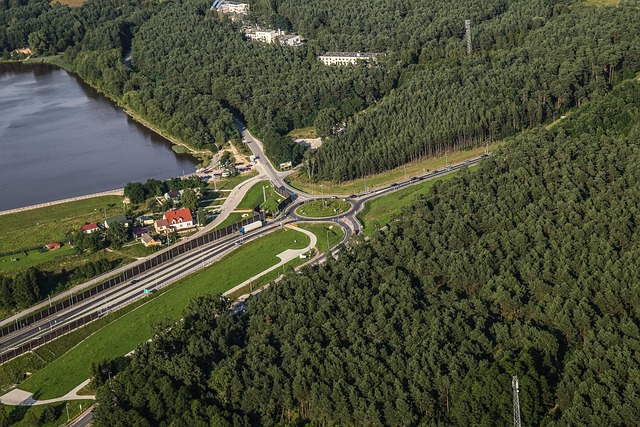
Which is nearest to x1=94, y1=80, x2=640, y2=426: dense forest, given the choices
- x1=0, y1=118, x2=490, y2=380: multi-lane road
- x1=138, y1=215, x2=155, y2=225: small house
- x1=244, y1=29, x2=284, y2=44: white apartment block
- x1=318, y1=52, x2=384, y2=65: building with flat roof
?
x1=0, y1=118, x2=490, y2=380: multi-lane road

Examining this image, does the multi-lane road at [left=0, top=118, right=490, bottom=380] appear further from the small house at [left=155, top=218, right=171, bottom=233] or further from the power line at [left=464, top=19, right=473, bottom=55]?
the power line at [left=464, top=19, right=473, bottom=55]

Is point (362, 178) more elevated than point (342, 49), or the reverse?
point (342, 49)

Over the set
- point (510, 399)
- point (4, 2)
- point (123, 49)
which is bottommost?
point (510, 399)

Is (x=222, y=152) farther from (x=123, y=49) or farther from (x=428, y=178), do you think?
(x=123, y=49)

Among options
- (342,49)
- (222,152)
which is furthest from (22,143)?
(342,49)

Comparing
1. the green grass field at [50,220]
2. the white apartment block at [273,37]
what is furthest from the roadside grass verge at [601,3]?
the green grass field at [50,220]

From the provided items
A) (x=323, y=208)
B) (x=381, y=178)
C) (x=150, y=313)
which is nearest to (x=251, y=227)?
(x=323, y=208)

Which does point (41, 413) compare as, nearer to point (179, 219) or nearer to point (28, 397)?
point (28, 397)

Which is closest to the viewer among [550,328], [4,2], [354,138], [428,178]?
[550,328]
